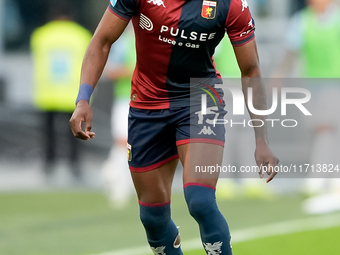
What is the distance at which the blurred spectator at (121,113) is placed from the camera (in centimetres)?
905

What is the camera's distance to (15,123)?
12922 mm

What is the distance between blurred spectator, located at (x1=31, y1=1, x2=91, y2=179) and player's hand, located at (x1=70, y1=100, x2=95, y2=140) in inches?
264

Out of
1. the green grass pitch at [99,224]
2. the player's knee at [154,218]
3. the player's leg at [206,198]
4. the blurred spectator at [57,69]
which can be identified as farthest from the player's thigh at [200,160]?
the blurred spectator at [57,69]

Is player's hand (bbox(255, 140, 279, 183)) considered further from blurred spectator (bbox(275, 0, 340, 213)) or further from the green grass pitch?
blurred spectator (bbox(275, 0, 340, 213))

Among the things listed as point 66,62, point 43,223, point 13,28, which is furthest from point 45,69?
point 43,223

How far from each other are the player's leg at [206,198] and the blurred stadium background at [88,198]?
69.6 inches

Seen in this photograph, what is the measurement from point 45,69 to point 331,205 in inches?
201

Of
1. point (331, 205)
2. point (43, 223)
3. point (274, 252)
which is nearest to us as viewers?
point (274, 252)

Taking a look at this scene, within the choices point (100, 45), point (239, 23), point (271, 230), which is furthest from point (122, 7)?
point (271, 230)

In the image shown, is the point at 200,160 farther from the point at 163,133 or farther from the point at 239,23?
the point at 239,23

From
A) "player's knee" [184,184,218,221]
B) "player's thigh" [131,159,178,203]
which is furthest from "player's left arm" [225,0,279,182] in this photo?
"player's thigh" [131,159,178,203]

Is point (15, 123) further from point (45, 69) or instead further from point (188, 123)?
point (188, 123)

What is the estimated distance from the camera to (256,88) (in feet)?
15.1

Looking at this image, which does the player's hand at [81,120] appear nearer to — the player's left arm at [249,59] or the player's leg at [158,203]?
the player's leg at [158,203]
